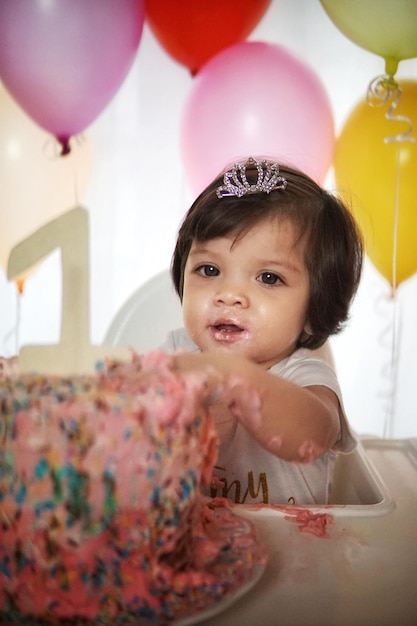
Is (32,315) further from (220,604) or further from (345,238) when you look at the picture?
(220,604)

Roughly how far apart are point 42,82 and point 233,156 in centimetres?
42

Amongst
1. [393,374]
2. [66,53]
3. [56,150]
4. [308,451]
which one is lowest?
[308,451]

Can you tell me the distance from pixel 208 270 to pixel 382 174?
66 cm

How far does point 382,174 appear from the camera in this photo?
147cm

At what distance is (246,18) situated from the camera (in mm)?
1466

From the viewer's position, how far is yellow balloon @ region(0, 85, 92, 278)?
1.56 meters

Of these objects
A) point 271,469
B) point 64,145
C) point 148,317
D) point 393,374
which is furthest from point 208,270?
point 393,374

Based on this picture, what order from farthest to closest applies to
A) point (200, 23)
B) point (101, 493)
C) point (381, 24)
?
point (200, 23)
point (381, 24)
point (101, 493)

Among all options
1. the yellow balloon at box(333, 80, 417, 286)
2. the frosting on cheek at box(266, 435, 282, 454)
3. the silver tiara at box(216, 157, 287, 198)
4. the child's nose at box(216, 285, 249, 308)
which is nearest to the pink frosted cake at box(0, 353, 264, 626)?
the frosting on cheek at box(266, 435, 282, 454)

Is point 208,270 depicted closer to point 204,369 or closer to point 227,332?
point 227,332

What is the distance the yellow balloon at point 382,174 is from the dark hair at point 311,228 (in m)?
0.42

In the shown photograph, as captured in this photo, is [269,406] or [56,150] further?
[56,150]

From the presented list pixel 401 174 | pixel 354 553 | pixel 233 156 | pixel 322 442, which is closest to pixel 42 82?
pixel 233 156

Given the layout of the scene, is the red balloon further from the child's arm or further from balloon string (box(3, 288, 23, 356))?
the child's arm
